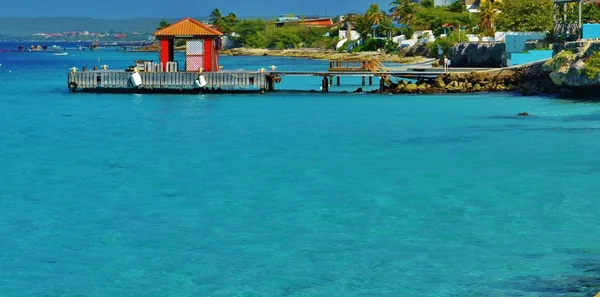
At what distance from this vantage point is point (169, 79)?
→ 6269cm

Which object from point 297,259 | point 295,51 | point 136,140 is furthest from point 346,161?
point 295,51

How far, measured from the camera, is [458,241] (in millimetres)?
20578

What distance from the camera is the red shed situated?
61.9m

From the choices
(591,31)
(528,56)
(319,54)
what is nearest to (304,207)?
(591,31)

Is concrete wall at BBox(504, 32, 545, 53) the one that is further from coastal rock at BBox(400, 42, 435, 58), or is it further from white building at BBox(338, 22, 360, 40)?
white building at BBox(338, 22, 360, 40)

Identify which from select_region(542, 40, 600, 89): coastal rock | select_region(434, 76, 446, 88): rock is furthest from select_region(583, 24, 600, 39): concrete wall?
select_region(434, 76, 446, 88): rock

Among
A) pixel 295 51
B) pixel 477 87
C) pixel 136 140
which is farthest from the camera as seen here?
pixel 295 51

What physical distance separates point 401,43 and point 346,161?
10950 centimetres

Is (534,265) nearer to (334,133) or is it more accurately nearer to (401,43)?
(334,133)

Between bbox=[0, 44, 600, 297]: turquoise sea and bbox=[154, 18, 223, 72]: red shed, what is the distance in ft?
53.6

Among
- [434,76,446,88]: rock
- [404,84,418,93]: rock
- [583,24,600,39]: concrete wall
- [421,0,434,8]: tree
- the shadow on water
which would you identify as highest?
[421,0,434,8]: tree

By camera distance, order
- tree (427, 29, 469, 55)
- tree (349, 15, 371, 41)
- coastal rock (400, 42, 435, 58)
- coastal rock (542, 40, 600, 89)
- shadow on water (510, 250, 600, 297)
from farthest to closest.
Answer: tree (349, 15, 371, 41) → coastal rock (400, 42, 435, 58) → tree (427, 29, 469, 55) → coastal rock (542, 40, 600, 89) → shadow on water (510, 250, 600, 297)

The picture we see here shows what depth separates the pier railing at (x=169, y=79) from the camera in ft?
205

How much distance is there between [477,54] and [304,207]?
64916mm
